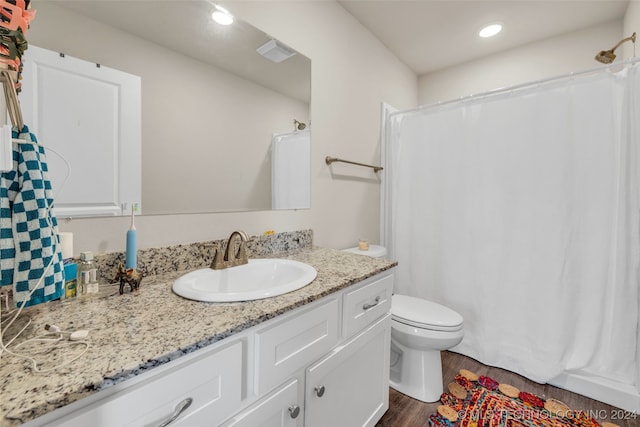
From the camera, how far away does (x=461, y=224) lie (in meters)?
2.01

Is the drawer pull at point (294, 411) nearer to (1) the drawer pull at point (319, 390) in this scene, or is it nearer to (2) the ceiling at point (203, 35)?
(1) the drawer pull at point (319, 390)

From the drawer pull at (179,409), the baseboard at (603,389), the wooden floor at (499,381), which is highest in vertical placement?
the drawer pull at (179,409)

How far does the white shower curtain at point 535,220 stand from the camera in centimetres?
152

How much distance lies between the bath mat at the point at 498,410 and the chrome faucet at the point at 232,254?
4.08 ft

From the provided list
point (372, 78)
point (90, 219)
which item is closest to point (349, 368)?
point (90, 219)

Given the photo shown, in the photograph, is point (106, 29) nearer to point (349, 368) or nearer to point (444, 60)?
point (349, 368)

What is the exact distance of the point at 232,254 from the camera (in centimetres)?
117

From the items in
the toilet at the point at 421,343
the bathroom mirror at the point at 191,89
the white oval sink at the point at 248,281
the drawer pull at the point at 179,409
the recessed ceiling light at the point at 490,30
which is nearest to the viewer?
the drawer pull at the point at 179,409

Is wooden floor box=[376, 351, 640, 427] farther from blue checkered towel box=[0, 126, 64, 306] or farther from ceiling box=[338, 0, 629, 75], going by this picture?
ceiling box=[338, 0, 629, 75]

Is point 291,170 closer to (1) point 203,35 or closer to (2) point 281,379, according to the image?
(1) point 203,35

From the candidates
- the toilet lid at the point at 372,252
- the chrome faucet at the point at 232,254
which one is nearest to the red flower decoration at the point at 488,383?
the toilet lid at the point at 372,252

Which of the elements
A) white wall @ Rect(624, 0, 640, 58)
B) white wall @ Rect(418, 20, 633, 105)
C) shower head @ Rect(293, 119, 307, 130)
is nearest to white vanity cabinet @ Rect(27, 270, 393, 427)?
shower head @ Rect(293, 119, 307, 130)

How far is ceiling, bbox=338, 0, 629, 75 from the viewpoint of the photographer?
6.20ft

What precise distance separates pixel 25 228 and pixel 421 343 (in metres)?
1.63
